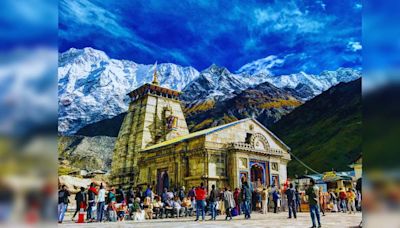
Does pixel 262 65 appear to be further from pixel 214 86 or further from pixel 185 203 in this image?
pixel 214 86

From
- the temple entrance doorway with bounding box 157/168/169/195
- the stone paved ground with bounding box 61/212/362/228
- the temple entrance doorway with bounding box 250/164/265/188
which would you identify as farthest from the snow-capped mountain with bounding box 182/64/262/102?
the stone paved ground with bounding box 61/212/362/228

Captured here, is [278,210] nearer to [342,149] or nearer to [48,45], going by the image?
[48,45]

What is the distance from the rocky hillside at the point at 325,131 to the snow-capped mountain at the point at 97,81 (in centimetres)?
1701

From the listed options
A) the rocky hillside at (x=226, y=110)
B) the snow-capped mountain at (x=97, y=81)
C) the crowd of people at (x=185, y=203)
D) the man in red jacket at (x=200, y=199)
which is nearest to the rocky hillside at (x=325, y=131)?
the rocky hillside at (x=226, y=110)

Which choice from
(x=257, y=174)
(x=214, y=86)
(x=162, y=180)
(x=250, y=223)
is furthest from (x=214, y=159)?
(x=214, y=86)

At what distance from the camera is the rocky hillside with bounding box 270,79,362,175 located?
118 ft

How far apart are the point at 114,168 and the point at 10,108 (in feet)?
73.3

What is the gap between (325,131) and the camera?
41.2 meters

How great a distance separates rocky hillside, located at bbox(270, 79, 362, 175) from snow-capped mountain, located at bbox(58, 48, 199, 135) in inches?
670

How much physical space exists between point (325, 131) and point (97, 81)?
25.6 m

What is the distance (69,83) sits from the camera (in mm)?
26594

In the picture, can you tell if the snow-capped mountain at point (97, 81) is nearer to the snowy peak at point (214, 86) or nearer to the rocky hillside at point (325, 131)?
the snowy peak at point (214, 86)

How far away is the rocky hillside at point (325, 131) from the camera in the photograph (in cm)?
3600

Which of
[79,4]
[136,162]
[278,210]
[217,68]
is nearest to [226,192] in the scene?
[278,210]
